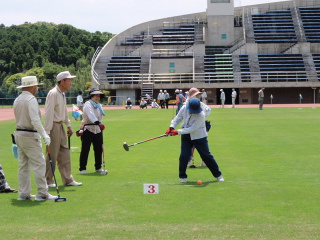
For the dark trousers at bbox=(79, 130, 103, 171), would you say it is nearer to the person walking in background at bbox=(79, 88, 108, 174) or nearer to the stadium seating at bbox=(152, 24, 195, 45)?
the person walking in background at bbox=(79, 88, 108, 174)

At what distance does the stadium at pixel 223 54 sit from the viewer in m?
78.2

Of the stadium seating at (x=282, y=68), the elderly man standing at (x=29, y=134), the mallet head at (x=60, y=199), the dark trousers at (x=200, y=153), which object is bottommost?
the mallet head at (x=60, y=199)

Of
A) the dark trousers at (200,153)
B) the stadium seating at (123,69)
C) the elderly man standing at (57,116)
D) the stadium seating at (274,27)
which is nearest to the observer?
the elderly man standing at (57,116)

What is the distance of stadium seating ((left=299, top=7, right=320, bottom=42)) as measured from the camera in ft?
293

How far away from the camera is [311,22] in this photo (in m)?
93.6

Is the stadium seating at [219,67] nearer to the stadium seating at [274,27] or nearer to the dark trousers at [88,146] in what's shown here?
the stadium seating at [274,27]

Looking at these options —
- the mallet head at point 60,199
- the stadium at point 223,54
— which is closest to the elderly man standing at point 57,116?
the mallet head at point 60,199

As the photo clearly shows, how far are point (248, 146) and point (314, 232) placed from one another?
39.2 ft

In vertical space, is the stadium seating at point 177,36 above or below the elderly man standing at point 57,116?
above

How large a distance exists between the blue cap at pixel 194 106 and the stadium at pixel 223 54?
209 feet

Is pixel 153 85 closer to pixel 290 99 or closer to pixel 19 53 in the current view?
pixel 290 99

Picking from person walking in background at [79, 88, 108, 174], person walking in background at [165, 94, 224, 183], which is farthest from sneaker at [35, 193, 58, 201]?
person walking in background at [79, 88, 108, 174]

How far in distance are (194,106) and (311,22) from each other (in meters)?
85.8

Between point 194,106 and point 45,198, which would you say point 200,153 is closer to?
point 194,106
